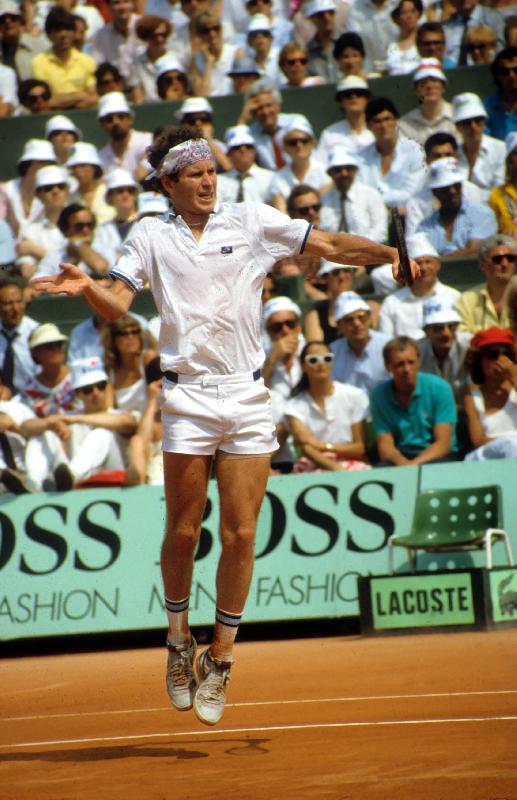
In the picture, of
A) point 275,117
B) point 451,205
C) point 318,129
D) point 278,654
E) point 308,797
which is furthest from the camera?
point 318,129

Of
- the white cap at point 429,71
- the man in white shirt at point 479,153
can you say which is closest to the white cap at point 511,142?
the man in white shirt at point 479,153

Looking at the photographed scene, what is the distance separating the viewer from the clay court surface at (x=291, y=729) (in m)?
4.30

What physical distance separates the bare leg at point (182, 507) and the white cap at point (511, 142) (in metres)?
8.08

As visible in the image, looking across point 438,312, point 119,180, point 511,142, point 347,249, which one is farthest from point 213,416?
point 119,180

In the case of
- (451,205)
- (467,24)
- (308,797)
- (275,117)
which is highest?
(467,24)

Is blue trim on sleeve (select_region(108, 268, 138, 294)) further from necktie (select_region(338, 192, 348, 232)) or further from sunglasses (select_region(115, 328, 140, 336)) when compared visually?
necktie (select_region(338, 192, 348, 232))

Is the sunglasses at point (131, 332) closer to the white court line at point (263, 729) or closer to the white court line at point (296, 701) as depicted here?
the white court line at point (296, 701)

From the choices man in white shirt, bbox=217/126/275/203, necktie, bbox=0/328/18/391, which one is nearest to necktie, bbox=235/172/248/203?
man in white shirt, bbox=217/126/275/203

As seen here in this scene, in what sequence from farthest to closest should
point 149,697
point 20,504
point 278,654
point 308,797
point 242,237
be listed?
point 20,504 < point 278,654 < point 149,697 < point 242,237 < point 308,797

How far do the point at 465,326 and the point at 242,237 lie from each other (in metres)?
6.04

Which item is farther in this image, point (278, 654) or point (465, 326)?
point (465, 326)

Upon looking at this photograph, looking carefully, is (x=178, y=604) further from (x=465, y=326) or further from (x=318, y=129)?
(x=318, y=129)

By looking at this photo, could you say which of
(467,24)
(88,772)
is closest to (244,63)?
(467,24)

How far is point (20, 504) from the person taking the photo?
10883 millimetres
